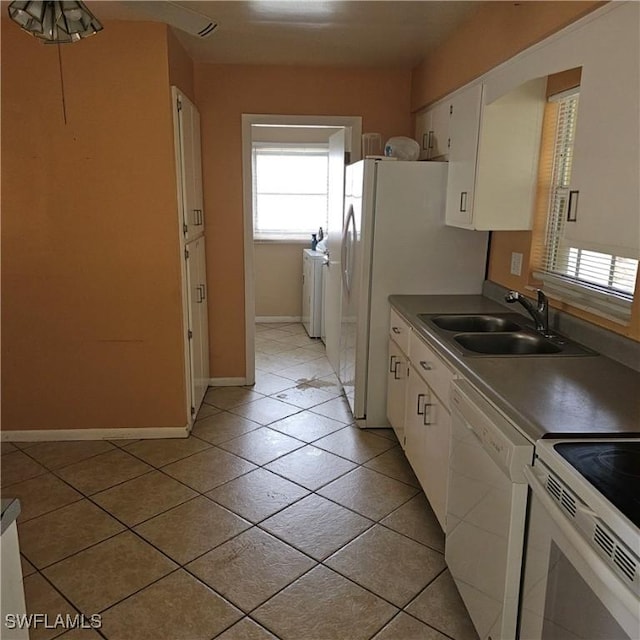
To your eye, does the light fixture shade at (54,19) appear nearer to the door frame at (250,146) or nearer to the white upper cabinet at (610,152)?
the white upper cabinet at (610,152)

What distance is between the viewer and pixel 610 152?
66.4 inches

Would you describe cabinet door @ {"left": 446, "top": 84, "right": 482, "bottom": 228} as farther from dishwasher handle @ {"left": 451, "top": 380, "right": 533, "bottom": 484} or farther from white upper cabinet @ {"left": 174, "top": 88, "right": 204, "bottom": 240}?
white upper cabinet @ {"left": 174, "top": 88, "right": 204, "bottom": 240}

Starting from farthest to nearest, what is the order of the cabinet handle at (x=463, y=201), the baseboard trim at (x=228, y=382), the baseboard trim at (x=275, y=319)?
the baseboard trim at (x=275, y=319)
the baseboard trim at (x=228, y=382)
the cabinet handle at (x=463, y=201)

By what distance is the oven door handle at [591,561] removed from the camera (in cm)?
106

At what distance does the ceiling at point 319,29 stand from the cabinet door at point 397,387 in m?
1.80

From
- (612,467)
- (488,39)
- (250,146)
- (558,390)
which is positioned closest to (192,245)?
(250,146)

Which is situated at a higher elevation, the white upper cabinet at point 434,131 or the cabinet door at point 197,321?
the white upper cabinet at point 434,131

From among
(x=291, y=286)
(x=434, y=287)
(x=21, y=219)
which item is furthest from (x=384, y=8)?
(x=291, y=286)

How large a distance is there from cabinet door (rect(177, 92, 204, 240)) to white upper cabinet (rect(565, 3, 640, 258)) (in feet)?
7.57

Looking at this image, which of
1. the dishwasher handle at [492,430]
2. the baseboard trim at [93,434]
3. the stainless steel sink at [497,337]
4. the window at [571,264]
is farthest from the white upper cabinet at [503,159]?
the baseboard trim at [93,434]

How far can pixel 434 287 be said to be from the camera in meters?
3.54

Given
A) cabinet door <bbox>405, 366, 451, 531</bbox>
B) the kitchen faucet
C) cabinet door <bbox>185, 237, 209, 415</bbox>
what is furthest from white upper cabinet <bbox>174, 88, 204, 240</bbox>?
the kitchen faucet

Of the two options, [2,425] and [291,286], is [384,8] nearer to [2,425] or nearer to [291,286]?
[2,425]

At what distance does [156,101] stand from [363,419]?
2336mm
